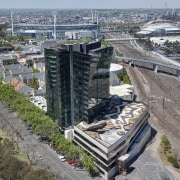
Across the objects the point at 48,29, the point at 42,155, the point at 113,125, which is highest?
the point at 48,29

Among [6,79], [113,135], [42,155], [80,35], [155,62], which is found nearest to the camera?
[113,135]

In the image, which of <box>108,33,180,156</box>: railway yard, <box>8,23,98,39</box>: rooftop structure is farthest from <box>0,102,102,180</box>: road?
<box>8,23,98,39</box>: rooftop structure

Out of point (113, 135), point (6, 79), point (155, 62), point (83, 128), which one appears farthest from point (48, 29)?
point (113, 135)

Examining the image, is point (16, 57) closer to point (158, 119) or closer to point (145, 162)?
point (158, 119)

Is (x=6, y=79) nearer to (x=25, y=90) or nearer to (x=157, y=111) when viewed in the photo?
(x=25, y=90)

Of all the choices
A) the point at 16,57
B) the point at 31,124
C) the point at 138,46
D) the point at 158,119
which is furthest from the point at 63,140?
the point at 138,46

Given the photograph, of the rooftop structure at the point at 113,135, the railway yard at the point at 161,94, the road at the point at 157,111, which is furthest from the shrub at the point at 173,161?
the railway yard at the point at 161,94
